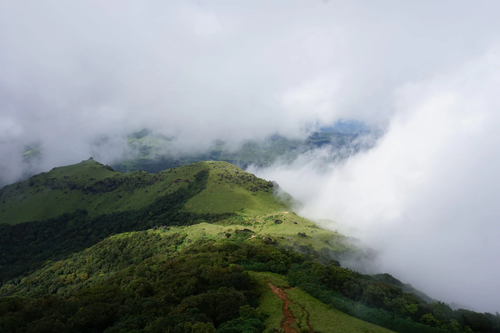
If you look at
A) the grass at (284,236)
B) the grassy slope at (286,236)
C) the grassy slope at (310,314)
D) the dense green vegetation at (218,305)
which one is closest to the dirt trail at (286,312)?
the grassy slope at (310,314)

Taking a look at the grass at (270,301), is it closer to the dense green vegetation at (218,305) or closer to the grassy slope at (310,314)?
the grassy slope at (310,314)

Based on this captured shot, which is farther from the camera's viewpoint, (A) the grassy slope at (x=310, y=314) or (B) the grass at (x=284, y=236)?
(B) the grass at (x=284, y=236)

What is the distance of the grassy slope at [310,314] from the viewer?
36.5 meters

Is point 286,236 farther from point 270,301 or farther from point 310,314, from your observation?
point 310,314

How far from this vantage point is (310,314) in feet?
133

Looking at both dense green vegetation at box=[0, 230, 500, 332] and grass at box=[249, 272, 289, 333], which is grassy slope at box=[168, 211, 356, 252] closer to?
dense green vegetation at box=[0, 230, 500, 332]

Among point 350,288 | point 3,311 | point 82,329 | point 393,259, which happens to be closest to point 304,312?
point 350,288

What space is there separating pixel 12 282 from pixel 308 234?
719 ft

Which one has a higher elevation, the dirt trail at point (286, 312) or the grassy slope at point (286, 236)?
the grassy slope at point (286, 236)

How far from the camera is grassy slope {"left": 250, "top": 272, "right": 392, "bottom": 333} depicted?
36.5 m

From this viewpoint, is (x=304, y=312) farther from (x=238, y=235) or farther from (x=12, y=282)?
(x=12, y=282)

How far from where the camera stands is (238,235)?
12631 centimetres

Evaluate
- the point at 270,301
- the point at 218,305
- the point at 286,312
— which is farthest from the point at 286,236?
the point at 218,305

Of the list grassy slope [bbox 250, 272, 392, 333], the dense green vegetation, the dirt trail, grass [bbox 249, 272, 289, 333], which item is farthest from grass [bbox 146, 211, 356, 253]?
grassy slope [bbox 250, 272, 392, 333]
